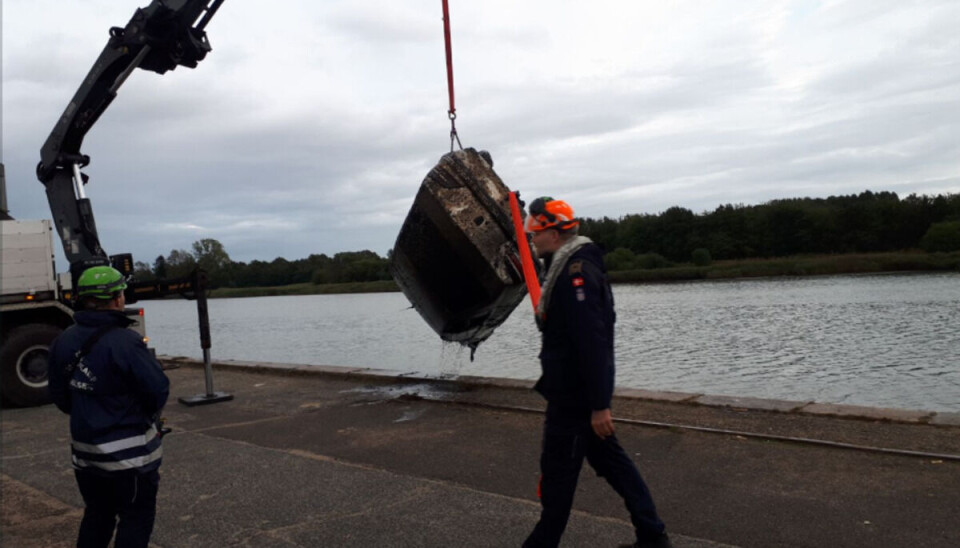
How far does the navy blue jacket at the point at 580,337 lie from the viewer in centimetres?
358

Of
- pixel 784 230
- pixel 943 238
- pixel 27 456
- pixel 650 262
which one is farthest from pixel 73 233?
pixel 784 230

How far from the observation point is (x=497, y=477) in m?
5.82

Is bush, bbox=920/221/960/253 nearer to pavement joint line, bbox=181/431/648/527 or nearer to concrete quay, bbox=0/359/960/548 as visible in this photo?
concrete quay, bbox=0/359/960/548

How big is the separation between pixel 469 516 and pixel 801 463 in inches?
104

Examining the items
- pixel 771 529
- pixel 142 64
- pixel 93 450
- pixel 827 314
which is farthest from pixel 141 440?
pixel 827 314

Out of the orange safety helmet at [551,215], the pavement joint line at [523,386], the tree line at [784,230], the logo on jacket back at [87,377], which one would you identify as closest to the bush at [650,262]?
the tree line at [784,230]

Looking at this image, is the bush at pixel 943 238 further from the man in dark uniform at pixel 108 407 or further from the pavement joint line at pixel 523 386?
the man in dark uniform at pixel 108 407

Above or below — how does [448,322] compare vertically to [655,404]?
above

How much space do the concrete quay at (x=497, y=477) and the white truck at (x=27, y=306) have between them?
2.04 metres

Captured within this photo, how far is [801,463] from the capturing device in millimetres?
5664

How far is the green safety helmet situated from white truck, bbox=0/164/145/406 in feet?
24.9

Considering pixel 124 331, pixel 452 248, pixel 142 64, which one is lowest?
pixel 124 331

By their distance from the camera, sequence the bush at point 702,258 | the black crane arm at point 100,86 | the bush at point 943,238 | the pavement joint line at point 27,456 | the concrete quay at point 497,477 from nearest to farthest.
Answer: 1. the concrete quay at point 497,477
2. the pavement joint line at point 27,456
3. the black crane arm at point 100,86
4. the bush at point 943,238
5. the bush at point 702,258

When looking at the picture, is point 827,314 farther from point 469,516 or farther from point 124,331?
point 124,331
